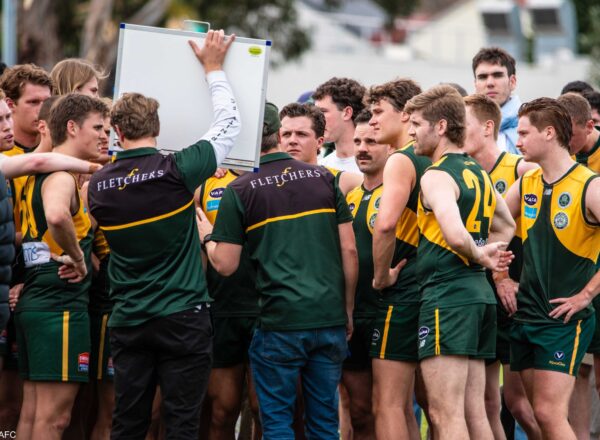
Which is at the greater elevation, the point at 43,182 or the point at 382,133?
the point at 382,133

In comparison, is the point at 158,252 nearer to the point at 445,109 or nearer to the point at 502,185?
the point at 445,109

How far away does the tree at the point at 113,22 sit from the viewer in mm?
26438

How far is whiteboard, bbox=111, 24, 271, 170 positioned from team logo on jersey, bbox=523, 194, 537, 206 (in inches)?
74.9

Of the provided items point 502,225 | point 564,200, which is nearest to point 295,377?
point 502,225

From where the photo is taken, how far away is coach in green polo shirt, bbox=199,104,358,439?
6.55 metres

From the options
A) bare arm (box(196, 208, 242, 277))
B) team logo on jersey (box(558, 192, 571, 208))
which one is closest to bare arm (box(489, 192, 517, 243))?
team logo on jersey (box(558, 192, 571, 208))

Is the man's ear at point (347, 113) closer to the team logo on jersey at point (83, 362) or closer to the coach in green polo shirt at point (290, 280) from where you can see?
the coach in green polo shirt at point (290, 280)

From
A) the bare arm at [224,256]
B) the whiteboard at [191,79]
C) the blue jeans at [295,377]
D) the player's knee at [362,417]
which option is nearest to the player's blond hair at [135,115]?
the whiteboard at [191,79]

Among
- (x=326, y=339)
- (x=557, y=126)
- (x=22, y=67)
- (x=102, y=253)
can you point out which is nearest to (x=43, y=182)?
(x=102, y=253)

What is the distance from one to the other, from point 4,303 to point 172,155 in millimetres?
1290

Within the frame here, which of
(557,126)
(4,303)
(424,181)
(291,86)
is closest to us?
(4,303)

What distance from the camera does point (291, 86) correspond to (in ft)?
110

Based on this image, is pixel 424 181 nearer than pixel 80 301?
Yes

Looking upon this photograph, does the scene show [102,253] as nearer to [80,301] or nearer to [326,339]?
[80,301]
